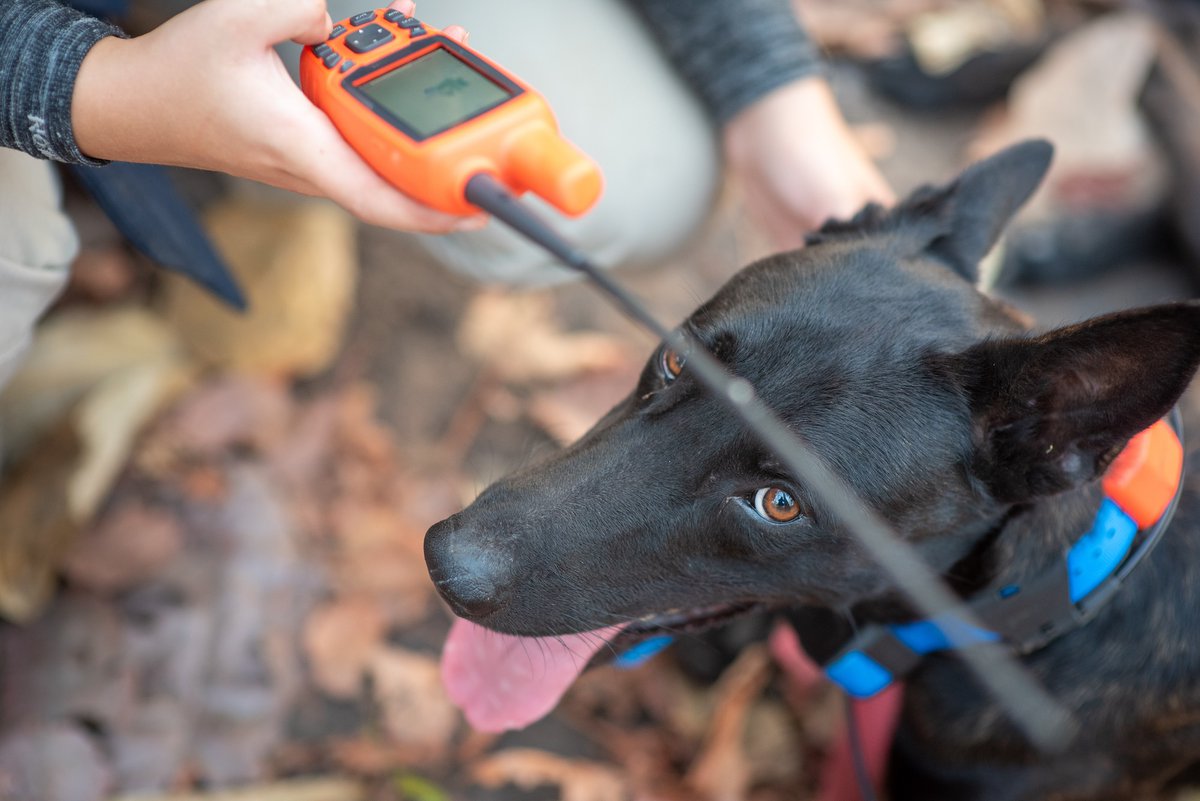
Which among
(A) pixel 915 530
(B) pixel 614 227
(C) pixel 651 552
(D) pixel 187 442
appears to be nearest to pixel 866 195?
(B) pixel 614 227

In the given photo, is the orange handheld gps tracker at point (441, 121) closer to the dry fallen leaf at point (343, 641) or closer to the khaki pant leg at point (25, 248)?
the khaki pant leg at point (25, 248)

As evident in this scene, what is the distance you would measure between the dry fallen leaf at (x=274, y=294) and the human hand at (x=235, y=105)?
81.8 inches

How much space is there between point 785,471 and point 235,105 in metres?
1.21

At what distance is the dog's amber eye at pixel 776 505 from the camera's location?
200 cm

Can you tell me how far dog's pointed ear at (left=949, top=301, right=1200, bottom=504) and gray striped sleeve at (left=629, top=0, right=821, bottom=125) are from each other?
5.10 feet

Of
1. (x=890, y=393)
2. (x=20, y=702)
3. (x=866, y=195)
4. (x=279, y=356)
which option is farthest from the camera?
(x=279, y=356)

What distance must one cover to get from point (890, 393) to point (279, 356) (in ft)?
8.50

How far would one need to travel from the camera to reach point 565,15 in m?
3.24

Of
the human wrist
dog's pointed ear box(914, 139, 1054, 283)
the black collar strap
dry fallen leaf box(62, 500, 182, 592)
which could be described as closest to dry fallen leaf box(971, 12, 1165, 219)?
dog's pointed ear box(914, 139, 1054, 283)

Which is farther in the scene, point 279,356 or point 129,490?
point 279,356

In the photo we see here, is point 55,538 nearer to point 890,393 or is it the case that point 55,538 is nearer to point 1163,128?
point 890,393

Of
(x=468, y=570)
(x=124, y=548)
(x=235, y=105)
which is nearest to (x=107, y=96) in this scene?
(x=235, y=105)

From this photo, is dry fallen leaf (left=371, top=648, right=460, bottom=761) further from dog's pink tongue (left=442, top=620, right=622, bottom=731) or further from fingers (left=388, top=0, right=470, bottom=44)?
fingers (left=388, top=0, right=470, bottom=44)

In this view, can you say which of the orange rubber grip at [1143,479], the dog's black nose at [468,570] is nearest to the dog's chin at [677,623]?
the dog's black nose at [468,570]
